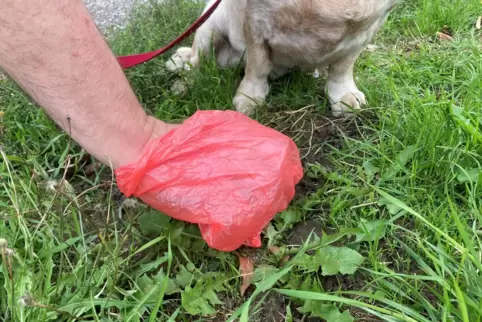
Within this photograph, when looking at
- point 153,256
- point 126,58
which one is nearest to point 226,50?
point 126,58

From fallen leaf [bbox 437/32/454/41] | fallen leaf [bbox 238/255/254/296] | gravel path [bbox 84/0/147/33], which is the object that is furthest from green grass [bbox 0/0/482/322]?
gravel path [bbox 84/0/147/33]

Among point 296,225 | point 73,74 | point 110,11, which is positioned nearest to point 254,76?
point 296,225

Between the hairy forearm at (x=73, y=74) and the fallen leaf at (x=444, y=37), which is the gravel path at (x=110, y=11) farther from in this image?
the fallen leaf at (x=444, y=37)

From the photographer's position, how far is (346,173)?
5.42 ft

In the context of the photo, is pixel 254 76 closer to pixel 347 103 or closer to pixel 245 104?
pixel 245 104

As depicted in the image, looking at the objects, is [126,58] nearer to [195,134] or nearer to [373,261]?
[195,134]

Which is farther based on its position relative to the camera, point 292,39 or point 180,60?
point 180,60

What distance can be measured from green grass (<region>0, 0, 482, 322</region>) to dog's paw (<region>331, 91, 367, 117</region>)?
0.04m

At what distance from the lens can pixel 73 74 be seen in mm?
1241

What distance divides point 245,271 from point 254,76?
0.88m

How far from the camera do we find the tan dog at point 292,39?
1.58m

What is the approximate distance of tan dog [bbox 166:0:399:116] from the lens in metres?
1.58

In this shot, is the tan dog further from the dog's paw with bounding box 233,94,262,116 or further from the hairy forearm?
the hairy forearm

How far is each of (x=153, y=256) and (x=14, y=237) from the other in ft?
1.25
